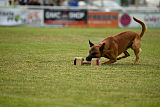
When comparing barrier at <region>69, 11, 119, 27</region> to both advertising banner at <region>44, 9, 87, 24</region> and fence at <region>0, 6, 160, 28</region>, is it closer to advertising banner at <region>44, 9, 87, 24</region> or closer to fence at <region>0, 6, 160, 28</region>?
fence at <region>0, 6, 160, 28</region>

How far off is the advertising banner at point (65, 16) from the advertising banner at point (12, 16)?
6.21 feet

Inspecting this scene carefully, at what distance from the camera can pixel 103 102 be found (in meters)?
6.60

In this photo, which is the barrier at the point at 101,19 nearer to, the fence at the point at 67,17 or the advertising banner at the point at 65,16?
the fence at the point at 67,17

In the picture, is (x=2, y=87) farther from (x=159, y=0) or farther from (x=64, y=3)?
(x=159, y=0)

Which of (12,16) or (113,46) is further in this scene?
(12,16)

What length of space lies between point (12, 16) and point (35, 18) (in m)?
2.04

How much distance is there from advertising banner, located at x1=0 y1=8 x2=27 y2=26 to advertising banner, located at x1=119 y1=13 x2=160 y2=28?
8.00m

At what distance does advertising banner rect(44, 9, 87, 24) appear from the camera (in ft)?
102

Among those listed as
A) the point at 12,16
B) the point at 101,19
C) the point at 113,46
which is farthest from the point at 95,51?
the point at 101,19

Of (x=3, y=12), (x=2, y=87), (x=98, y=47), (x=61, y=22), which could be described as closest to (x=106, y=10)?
(x=61, y=22)

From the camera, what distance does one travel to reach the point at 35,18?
31125 millimetres

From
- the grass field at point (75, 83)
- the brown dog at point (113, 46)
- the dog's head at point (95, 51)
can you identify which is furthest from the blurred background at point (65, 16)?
the dog's head at point (95, 51)

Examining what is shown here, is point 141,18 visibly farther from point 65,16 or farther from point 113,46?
point 113,46

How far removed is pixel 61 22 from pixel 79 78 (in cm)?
2301
